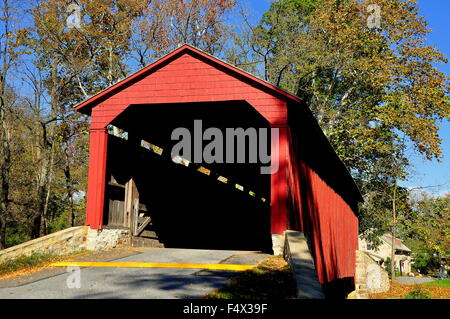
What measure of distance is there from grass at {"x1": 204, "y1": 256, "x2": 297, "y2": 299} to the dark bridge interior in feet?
18.6

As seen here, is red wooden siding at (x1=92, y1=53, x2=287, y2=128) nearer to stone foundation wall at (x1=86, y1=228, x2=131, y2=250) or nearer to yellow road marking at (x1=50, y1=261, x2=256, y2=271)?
stone foundation wall at (x1=86, y1=228, x2=131, y2=250)

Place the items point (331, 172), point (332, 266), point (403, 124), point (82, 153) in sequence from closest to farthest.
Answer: point (332, 266) → point (331, 172) → point (403, 124) → point (82, 153)

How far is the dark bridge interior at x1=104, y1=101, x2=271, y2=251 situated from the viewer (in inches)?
529

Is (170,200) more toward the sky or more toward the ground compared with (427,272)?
more toward the sky

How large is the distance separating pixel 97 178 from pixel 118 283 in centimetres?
497

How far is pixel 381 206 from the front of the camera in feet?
103

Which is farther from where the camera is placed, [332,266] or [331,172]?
[331,172]

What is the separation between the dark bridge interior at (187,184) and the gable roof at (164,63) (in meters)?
1.16

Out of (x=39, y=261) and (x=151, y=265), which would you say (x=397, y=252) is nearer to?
(x=151, y=265)

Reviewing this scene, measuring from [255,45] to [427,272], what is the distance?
51706 millimetres

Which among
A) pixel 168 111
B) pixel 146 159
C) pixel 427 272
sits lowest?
pixel 427 272

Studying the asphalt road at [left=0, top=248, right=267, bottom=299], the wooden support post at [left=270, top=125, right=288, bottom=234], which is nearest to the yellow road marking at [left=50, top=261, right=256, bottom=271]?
the asphalt road at [left=0, top=248, right=267, bottom=299]
